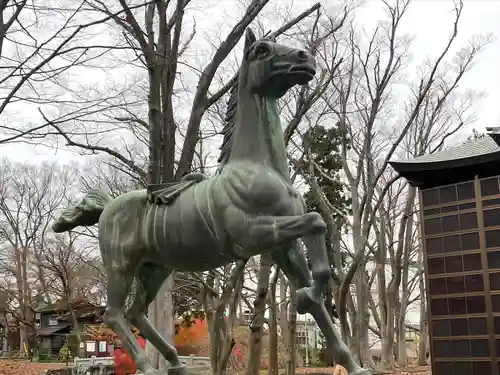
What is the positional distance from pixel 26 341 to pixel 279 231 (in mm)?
40801

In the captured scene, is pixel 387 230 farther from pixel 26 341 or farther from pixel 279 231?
pixel 26 341

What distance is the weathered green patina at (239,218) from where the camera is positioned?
3.31m

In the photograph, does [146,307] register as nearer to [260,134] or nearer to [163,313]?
[260,134]

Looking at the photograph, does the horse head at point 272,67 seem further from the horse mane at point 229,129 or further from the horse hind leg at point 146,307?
the horse hind leg at point 146,307

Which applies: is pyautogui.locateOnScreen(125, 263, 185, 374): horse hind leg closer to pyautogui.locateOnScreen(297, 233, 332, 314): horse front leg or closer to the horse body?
the horse body

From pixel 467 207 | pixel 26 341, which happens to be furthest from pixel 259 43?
pixel 26 341

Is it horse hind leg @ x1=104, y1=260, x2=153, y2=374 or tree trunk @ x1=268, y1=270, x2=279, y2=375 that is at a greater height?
horse hind leg @ x1=104, y1=260, x2=153, y2=374

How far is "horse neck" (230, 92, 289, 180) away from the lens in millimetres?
3543

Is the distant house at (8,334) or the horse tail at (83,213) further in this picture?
the distant house at (8,334)

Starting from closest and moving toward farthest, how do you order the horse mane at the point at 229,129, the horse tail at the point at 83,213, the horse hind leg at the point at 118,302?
the horse mane at the point at 229,129 → the horse hind leg at the point at 118,302 → the horse tail at the point at 83,213

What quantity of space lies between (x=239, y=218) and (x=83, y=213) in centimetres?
161

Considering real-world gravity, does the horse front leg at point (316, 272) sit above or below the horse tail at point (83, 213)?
below

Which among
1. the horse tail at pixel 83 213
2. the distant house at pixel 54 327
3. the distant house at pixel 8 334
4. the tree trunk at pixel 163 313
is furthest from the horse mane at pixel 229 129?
the distant house at pixel 54 327

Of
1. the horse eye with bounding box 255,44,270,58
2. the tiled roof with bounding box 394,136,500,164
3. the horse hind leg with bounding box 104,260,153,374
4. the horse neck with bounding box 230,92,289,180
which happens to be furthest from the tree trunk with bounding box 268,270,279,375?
the horse eye with bounding box 255,44,270,58
